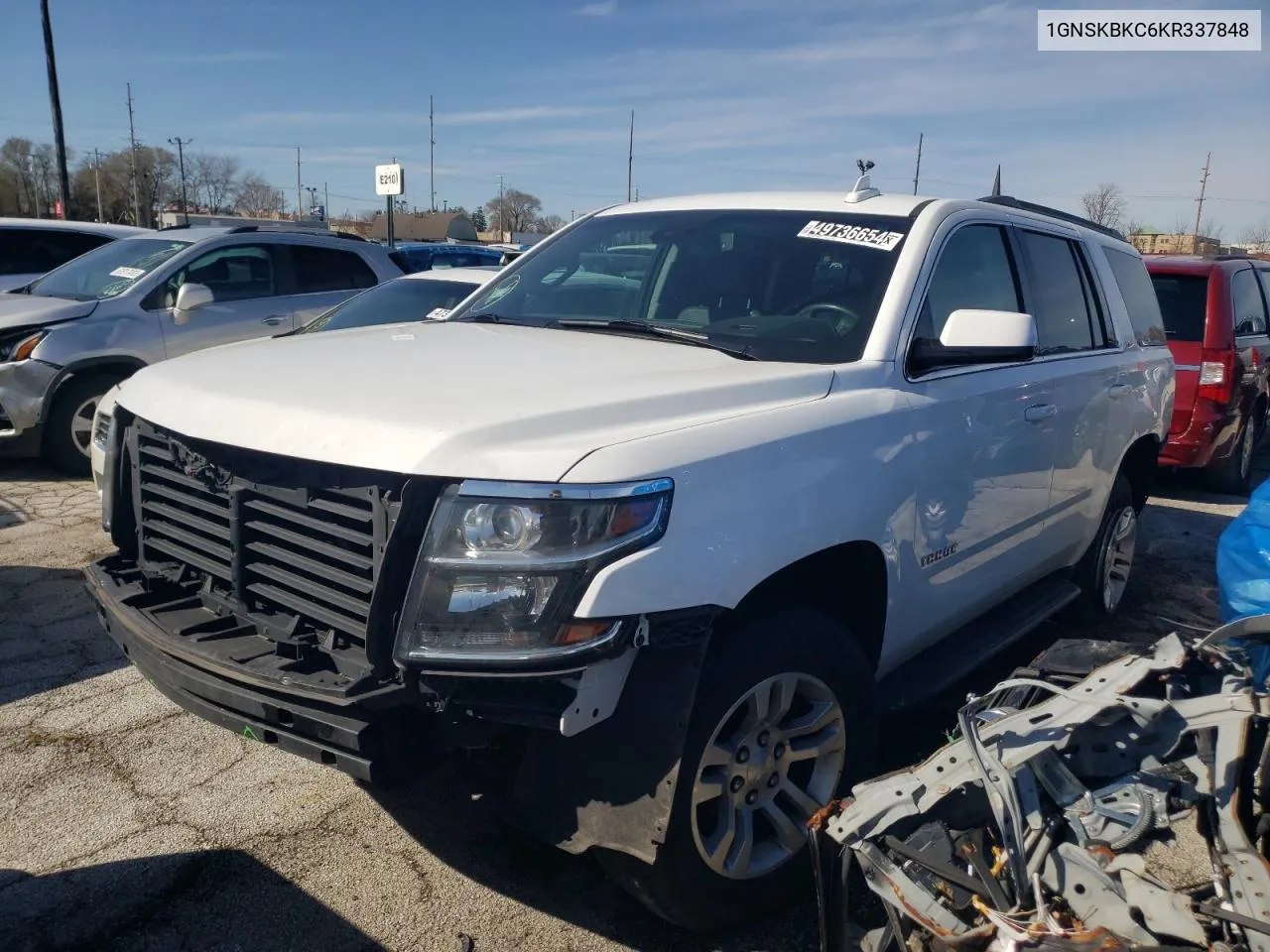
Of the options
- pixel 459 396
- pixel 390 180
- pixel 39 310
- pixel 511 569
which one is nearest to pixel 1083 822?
pixel 511 569

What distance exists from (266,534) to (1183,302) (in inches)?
316

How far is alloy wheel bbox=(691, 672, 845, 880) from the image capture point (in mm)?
2477

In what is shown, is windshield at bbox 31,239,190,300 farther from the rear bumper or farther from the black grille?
the rear bumper

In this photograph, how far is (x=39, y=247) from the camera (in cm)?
1043

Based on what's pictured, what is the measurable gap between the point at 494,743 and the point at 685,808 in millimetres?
472

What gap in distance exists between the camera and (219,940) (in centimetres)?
258

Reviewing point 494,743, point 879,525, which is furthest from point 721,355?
point 494,743

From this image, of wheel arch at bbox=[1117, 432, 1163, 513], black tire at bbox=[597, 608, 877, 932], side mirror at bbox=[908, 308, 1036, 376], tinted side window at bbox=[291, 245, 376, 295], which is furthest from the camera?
tinted side window at bbox=[291, 245, 376, 295]

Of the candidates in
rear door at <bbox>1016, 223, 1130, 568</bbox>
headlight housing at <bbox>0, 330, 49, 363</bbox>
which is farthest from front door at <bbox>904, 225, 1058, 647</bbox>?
headlight housing at <bbox>0, 330, 49, 363</bbox>

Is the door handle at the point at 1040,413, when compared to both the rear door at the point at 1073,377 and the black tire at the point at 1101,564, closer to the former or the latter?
the rear door at the point at 1073,377

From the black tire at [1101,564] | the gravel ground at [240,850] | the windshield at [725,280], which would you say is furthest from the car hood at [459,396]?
the black tire at [1101,564]

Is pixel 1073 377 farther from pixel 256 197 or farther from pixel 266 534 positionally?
pixel 256 197

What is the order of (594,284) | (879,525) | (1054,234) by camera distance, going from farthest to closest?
1. (1054,234)
2. (594,284)
3. (879,525)

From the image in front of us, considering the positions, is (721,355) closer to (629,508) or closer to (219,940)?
(629,508)
